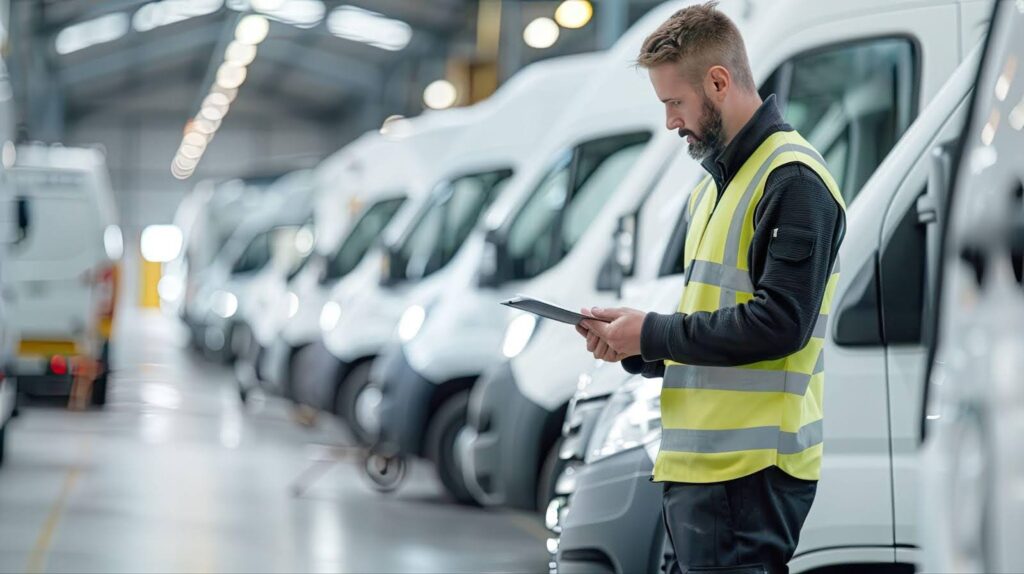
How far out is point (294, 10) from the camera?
30781 mm

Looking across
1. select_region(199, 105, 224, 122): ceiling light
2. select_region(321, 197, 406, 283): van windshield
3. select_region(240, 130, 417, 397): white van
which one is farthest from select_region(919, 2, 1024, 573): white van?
select_region(199, 105, 224, 122): ceiling light

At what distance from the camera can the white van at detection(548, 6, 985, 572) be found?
163 inches

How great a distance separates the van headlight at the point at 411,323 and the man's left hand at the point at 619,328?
6.41 meters

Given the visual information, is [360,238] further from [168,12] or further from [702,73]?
[168,12]

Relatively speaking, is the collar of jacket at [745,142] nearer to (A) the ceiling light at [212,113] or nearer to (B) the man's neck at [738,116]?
(B) the man's neck at [738,116]

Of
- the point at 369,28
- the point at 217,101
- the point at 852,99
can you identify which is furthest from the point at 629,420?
the point at 217,101

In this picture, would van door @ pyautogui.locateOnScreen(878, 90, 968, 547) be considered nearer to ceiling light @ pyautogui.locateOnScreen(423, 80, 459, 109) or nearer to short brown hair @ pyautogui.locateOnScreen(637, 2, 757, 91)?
short brown hair @ pyautogui.locateOnScreen(637, 2, 757, 91)

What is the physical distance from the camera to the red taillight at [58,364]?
1380 cm

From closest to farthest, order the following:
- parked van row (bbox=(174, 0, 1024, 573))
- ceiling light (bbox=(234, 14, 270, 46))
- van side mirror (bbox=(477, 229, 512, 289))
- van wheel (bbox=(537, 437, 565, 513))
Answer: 1. parked van row (bbox=(174, 0, 1024, 573))
2. van wheel (bbox=(537, 437, 565, 513))
3. van side mirror (bbox=(477, 229, 512, 289))
4. ceiling light (bbox=(234, 14, 270, 46))

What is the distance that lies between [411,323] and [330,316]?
261 centimetres

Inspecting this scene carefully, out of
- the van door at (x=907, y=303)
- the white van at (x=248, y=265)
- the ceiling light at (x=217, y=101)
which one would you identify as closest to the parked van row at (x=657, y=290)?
the van door at (x=907, y=303)

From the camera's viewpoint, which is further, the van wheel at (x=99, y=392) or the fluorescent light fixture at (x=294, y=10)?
the fluorescent light fixture at (x=294, y=10)

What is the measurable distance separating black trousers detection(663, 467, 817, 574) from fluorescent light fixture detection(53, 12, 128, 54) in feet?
93.3

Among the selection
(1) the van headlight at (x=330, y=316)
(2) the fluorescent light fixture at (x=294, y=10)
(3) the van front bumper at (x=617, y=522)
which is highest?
(2) the fluorescent light fixture at (x=294, y=10)
